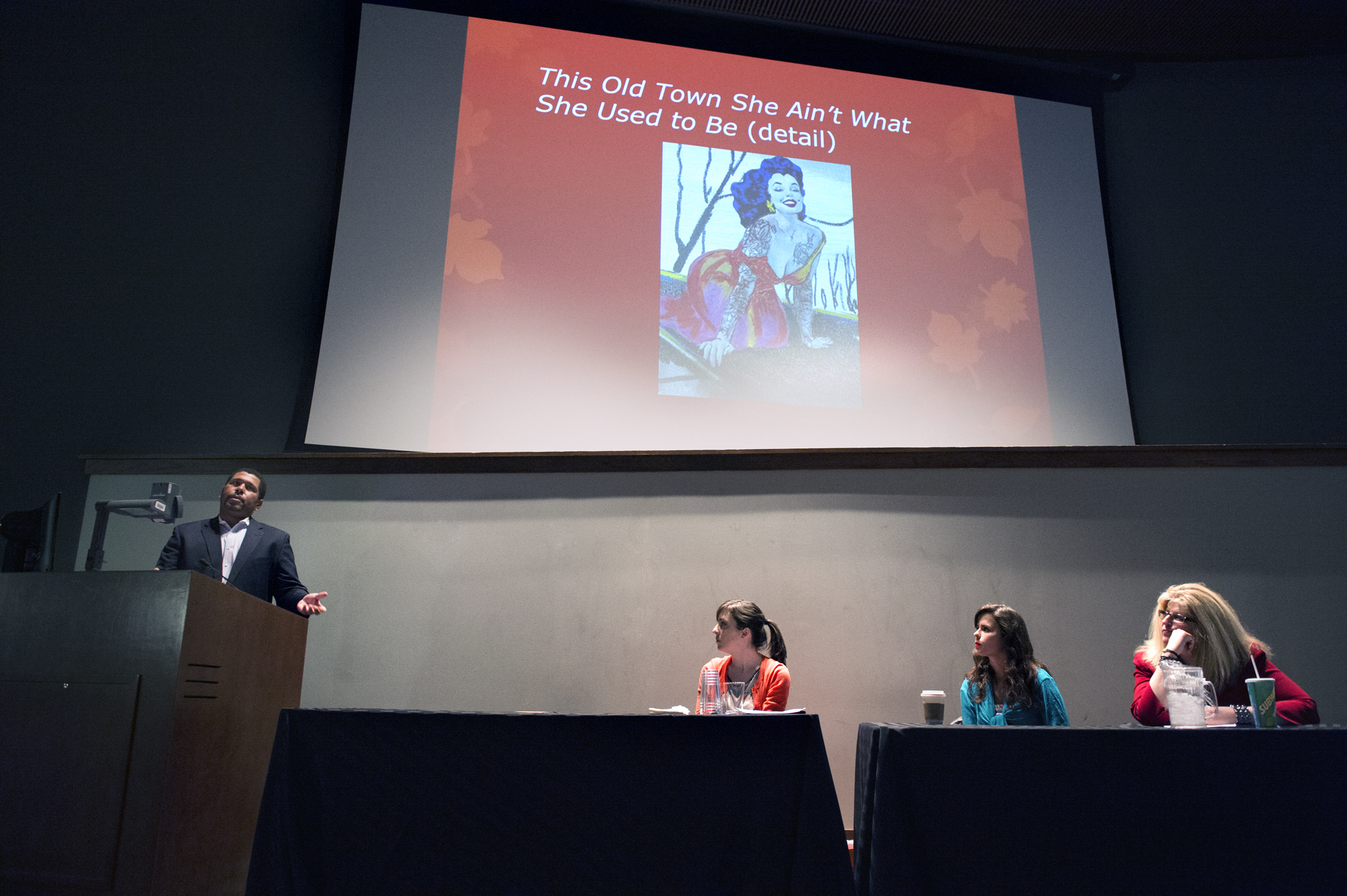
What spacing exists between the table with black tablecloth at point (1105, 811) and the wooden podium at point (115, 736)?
1409 mm

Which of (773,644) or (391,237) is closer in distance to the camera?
(773,644)

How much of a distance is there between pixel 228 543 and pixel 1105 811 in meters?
2.59

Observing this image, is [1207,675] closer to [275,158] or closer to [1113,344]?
[1113,344]

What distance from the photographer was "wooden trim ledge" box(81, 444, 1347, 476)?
11.4ft

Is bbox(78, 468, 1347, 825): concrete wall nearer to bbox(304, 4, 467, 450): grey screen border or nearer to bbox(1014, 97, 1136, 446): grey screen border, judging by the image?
bbox(304, 4, 467, 450): grey screen border

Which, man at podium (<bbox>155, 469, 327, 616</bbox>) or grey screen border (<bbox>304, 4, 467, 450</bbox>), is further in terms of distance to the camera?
grey screen border (<bbox>304, 4, 467, 450</bbox>)

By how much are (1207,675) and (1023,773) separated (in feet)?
3.28

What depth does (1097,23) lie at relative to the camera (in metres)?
5.29

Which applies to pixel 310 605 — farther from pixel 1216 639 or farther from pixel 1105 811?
pixel 1216 639

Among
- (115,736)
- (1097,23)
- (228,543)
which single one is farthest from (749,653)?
(1097,23)

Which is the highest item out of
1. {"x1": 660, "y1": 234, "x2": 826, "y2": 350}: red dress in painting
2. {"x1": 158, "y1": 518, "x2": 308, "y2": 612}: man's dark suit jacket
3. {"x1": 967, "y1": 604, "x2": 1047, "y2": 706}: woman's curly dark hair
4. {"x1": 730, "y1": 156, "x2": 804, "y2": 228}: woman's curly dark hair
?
{"x1": 730, "y1": 156, "x2": 804, "y2": 228}: woman's curly dark hair

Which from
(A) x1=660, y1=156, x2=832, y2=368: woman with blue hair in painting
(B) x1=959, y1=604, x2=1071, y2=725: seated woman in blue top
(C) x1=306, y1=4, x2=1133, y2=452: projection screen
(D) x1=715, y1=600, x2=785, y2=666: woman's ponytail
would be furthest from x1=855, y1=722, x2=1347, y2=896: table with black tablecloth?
(A) x1=660, y1=156, x2=832, y2=368: woman with blue hair in painting

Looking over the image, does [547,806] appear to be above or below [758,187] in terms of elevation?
below

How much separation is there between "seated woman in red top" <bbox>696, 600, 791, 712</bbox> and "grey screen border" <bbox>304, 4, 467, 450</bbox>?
1.87m
